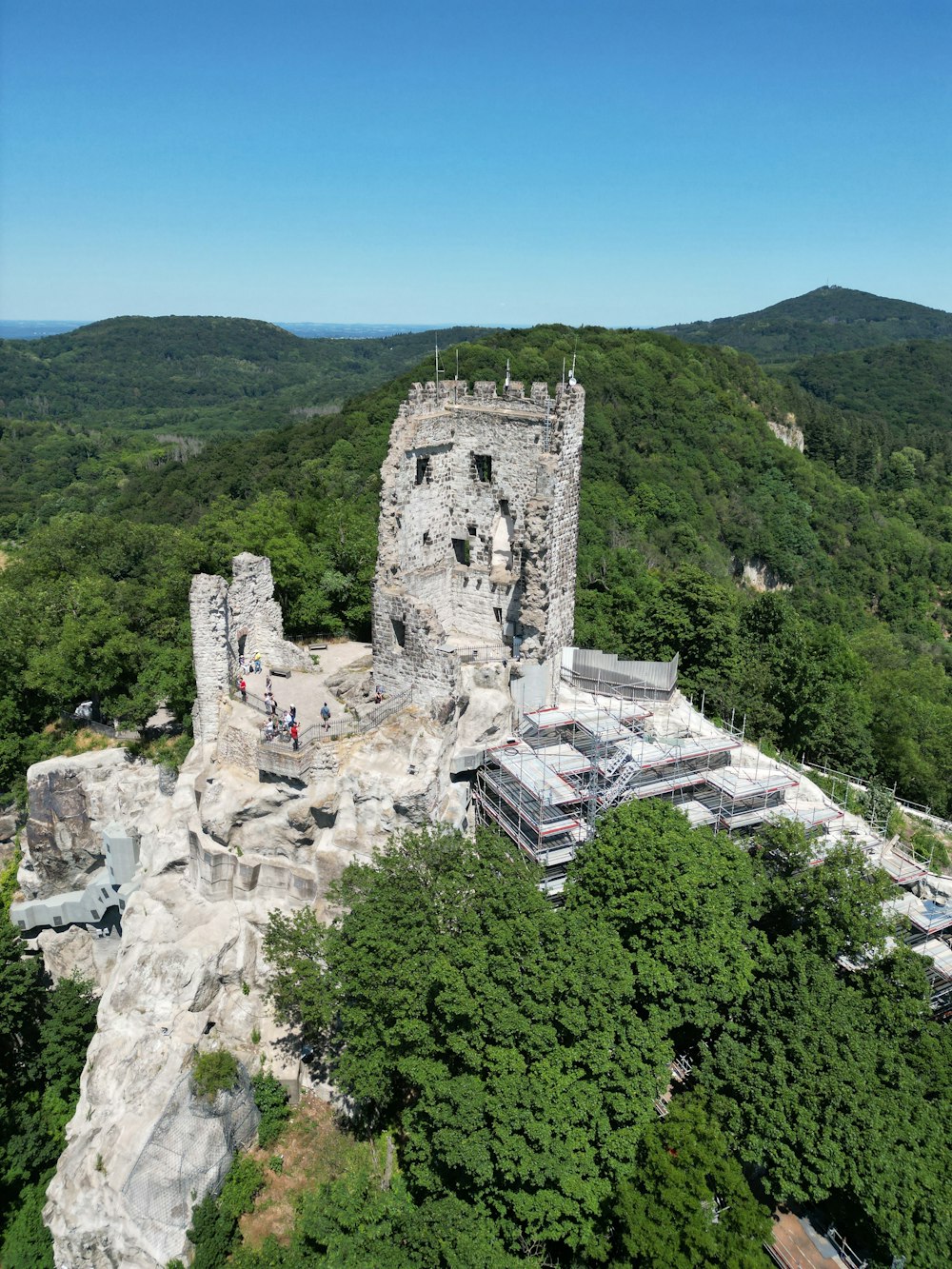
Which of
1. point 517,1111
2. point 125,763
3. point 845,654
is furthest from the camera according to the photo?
point 845,654

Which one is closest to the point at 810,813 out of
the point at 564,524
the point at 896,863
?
the point at 896,863

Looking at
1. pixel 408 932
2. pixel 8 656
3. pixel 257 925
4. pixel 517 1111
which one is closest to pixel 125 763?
pixel 8 656

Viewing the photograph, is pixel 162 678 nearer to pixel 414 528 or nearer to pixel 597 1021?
pixel 414 528

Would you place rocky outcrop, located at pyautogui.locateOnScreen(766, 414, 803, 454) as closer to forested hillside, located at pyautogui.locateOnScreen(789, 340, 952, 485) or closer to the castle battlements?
forested hillside, located at pyautogui.locateOnScreen(789, 340, 952, 485)

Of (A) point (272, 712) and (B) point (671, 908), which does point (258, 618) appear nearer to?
(A) point (272, 712)

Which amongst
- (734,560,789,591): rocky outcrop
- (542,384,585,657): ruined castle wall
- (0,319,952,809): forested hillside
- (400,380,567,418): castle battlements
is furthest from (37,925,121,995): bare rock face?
(734,560,789,591): rocky outcrop
